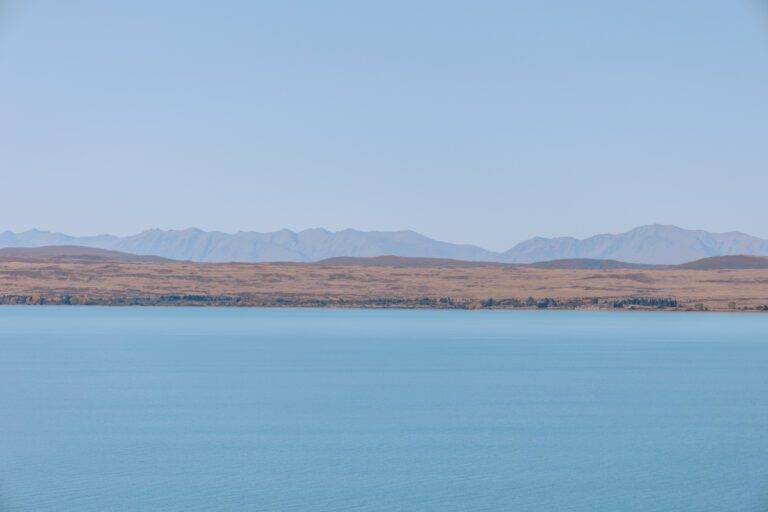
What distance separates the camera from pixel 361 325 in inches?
3219

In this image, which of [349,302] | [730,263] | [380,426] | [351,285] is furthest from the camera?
[730,263]

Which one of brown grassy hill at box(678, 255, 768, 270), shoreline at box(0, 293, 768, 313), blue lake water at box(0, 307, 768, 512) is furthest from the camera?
brown grassy hill at box(678, 255, 768, 270)

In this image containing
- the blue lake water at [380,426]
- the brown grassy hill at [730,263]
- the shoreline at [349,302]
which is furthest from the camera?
the brown grassy hill at [730,263]

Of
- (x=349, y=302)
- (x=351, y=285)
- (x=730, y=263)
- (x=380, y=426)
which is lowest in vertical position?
(x=380, y=426)

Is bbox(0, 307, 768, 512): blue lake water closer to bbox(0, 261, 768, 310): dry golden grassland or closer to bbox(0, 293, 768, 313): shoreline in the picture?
bbox(0, 293, 768, 313): shoreline

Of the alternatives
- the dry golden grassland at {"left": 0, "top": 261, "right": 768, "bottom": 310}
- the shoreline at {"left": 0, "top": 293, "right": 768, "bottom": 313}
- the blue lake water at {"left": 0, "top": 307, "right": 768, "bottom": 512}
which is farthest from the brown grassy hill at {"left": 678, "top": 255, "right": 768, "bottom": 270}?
the blue lake water at {"left": 0, "top": 307, "right": 768, "bottom": 512}

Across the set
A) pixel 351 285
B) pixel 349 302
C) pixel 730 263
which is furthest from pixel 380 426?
pixel 730 263

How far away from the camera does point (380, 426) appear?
31406mm

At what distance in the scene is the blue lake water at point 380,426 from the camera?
23.6m

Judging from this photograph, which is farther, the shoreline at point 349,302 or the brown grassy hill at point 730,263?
the brown grassy hill at point 730,263

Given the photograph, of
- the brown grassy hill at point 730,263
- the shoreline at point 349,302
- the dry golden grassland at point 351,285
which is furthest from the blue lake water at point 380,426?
the brown grassy hill at point 730,263

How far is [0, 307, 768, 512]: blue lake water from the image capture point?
23.6 meters

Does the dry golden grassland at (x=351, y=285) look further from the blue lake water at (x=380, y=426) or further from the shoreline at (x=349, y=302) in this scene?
the blue lake water at (x=380, y=426)

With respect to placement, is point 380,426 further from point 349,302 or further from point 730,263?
point 730,263
